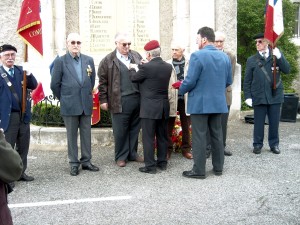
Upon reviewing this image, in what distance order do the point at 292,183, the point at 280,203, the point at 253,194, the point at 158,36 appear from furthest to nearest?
the point at 158,36 → the point at 292,183 → the point at 253,194 → the point at 280,203

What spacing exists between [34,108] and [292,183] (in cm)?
485

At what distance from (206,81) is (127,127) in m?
1.56

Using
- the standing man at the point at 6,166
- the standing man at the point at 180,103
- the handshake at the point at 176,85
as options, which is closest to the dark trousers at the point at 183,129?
the standing man at the point at 180,103

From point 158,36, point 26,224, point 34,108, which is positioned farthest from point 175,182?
point 158,36

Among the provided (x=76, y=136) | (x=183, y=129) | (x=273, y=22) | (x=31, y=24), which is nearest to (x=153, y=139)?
(x=183, y=129)

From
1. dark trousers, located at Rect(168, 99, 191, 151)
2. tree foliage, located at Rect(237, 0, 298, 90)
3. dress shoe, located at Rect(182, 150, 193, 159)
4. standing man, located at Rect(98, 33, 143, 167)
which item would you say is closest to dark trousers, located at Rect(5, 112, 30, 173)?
standing man, located at Rect(98, 33, 143, 167)

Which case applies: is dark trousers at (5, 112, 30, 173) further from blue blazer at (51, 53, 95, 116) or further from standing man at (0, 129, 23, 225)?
standing man at (0, 129, 23, 225)

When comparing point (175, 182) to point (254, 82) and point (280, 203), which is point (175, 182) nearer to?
point (280, 203)

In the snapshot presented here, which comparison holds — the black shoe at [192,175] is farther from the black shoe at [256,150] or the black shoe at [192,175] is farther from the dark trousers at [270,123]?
the dark trousers at [270,123]

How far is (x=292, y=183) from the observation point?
5633 millimetres

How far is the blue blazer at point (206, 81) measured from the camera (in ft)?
18.9

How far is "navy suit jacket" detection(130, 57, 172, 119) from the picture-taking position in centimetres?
608

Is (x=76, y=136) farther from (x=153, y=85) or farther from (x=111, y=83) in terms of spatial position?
(x=153, y=85)

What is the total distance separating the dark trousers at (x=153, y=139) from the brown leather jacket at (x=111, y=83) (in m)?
0.59
